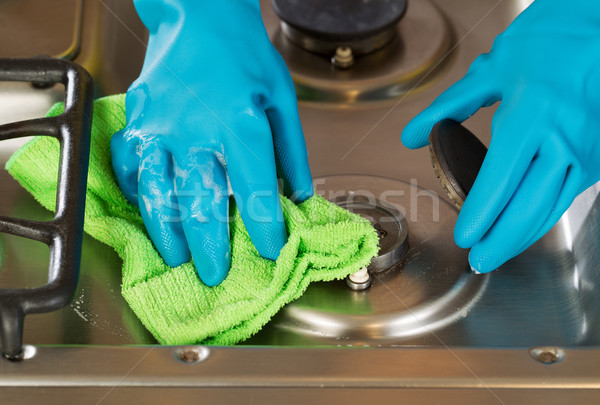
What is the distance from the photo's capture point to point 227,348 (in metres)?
0.55

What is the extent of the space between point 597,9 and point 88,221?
608mm

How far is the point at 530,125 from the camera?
0.71 meters

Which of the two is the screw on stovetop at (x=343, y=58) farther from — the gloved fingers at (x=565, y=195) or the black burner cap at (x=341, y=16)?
the gloved fingers at (x=565, y=195)

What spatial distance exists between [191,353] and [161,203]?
0.23 m

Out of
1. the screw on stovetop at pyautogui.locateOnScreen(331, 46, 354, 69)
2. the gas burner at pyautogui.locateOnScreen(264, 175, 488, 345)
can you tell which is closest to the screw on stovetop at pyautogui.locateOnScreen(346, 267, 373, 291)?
the gas burner at pyautogui.locateOnScreen(264, 175, 488, 345)

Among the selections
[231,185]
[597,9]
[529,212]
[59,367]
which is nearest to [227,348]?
[59,367]

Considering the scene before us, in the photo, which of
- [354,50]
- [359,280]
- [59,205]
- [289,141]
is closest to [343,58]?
[354,50]

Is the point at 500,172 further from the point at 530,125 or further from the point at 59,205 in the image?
the point at 59,205

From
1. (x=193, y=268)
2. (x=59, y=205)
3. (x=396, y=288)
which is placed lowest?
(x=396, y=288)

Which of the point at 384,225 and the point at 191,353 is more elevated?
the point at 191,353

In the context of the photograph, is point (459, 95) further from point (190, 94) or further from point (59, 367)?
point (59, 367)

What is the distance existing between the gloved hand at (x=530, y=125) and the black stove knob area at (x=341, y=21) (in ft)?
0.89

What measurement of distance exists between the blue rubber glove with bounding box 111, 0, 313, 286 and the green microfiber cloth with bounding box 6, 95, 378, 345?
0.05 ft

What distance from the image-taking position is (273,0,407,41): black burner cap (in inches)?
41.5
